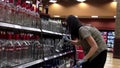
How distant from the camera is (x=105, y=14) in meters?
13.6

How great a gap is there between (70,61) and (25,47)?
2.67m

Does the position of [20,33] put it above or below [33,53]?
above

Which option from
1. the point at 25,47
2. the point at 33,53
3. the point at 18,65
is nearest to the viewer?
the point at 18,65

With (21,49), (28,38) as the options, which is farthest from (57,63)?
(21,49)

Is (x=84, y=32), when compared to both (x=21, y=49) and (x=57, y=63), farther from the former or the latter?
(x=57, y=63)

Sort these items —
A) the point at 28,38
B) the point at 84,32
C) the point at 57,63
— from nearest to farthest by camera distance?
the point at 84,32 → the point at 28,38 → the point at 57,63

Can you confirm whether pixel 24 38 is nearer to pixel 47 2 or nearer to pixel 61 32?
pixel 61 32

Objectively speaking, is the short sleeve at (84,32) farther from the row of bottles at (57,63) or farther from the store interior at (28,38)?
the row of bottles at (57,63)

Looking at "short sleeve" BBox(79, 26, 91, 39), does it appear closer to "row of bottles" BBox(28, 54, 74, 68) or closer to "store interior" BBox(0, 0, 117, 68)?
"store interior" BBox(0, 0, 117, 68)

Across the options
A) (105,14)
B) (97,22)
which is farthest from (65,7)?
(97,22)

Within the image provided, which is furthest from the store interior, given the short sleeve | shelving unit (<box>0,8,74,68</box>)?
the short sleeve

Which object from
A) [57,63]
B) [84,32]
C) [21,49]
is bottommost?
[57,63]

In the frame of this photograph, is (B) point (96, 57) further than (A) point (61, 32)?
No

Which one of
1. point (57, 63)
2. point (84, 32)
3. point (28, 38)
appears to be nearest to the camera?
point (84, 32)
